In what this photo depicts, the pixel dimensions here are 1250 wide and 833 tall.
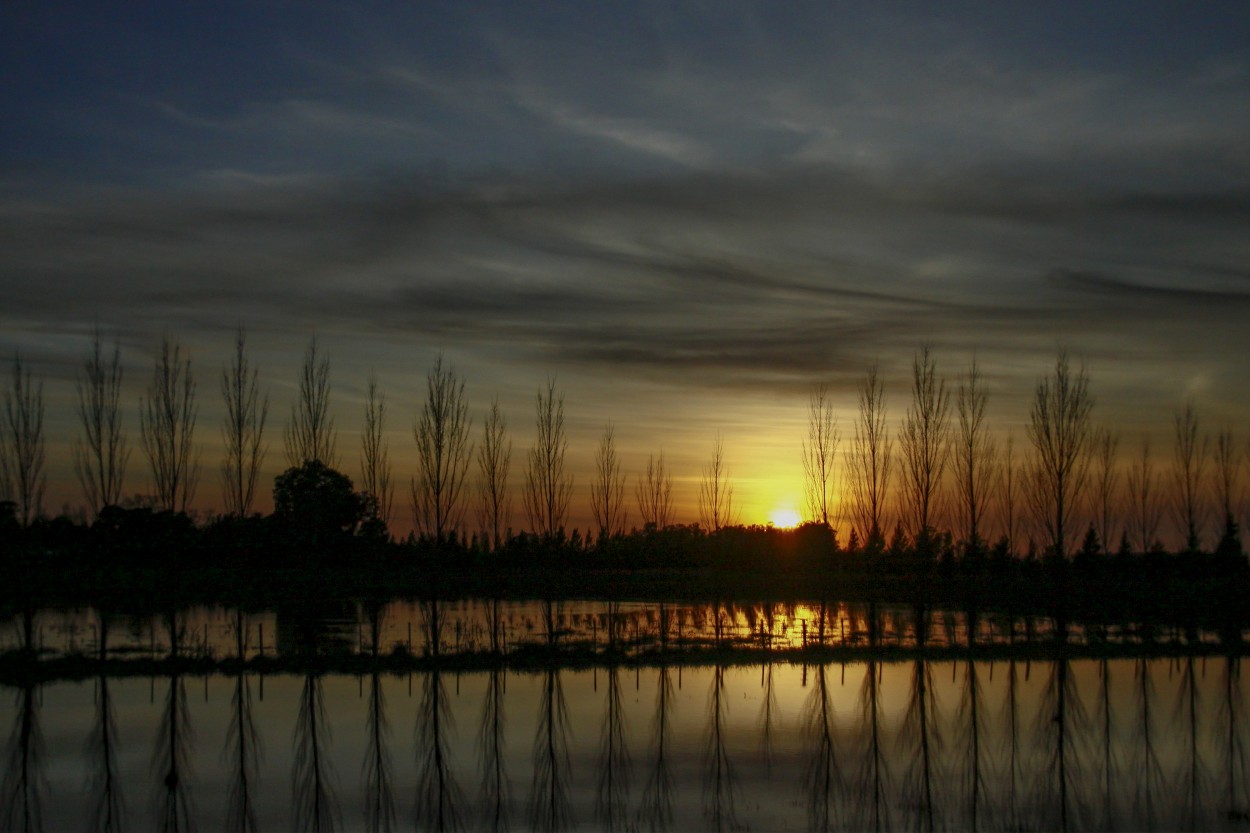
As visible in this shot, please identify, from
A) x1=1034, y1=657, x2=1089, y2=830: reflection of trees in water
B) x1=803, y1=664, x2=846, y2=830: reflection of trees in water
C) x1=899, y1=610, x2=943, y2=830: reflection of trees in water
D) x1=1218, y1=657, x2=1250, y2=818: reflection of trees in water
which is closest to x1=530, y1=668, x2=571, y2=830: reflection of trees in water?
x1=803, y1=664, x2=846, y2=830: reflection of trees in water

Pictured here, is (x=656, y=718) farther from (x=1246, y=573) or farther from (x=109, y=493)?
(x=1246, y=573)

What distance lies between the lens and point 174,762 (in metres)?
14.0

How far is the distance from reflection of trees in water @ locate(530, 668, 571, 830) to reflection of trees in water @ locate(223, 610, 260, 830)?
328 centimetres

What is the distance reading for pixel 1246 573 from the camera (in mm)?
45594

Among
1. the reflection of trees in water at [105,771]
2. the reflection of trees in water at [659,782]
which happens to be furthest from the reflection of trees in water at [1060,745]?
the reflection of trees in water at [105,771]

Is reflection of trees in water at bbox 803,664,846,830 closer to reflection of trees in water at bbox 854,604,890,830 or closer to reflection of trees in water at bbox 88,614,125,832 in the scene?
reflection of trees in water at bbox 854,604,890,830

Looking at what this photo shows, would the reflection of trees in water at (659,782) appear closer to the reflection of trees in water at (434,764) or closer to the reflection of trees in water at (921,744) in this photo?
the reflection of trees in water at (434,764)

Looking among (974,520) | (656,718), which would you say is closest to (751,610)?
(974,520)

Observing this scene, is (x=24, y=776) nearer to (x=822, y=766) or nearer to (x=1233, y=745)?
(x=822, y=766)

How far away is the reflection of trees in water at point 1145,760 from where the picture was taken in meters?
11.7

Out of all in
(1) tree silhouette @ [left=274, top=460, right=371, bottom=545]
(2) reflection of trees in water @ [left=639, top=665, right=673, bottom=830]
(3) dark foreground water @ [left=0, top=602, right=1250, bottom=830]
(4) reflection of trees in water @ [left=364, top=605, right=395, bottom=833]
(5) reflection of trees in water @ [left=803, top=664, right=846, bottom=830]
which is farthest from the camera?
(1) tree silhouette @ [left=274, top=460, right=371, bottom=545]

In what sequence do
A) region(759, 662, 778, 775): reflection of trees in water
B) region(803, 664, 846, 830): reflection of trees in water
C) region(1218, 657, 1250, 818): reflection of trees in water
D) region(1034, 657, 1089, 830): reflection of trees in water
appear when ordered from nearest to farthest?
1. region(803, 664, 846, 830): reflection of trees in water
2. region(1034, 657, 1089, 830): reflection of trees in water
3. region(1218, 657, 1250, 818): reflection of trees in water
4. region(759, 662, 778, 775): reflection of trees in water

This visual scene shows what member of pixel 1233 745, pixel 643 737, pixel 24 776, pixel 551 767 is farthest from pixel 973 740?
pixel 24 776

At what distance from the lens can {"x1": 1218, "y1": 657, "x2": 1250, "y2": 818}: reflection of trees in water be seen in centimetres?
1210
